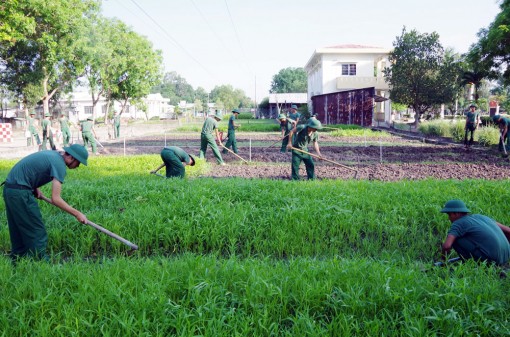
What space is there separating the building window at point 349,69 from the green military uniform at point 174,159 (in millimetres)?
31482

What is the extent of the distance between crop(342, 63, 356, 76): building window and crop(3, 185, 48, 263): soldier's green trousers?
35.8 metres

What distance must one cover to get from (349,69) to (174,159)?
3181 centimetres

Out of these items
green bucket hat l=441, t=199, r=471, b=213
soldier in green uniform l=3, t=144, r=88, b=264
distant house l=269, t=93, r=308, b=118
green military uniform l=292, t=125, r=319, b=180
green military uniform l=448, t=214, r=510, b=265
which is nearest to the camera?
green military uniform l=448, t=214, r=510, b=265

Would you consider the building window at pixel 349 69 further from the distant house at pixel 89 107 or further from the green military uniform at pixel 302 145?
the green military uniform at pixel 302 145

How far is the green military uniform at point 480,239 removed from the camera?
437 cm

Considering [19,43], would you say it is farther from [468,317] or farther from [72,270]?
[468,317]

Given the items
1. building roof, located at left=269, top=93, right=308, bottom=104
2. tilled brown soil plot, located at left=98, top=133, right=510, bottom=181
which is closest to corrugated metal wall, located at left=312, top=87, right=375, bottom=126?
tilled brown soil plot, located at left=98, top=133, right=510, bottom=181

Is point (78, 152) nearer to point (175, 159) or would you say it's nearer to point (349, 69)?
point (175, 159)

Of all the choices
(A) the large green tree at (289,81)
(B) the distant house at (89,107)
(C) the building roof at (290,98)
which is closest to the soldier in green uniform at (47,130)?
(B) the distant house at (89,107)

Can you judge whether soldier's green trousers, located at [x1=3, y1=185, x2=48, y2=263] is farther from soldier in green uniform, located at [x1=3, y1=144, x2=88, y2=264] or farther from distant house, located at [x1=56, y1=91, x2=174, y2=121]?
distant house, located at [x1=56, y1=91, x2=174, y2=121]

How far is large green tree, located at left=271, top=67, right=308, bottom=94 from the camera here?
90250 millimetres

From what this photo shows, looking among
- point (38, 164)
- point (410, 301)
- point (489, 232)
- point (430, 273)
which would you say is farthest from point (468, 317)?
point (38, 164)

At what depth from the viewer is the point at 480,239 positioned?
14.5ft

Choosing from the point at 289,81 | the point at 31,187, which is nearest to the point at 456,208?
the point at 31,187
